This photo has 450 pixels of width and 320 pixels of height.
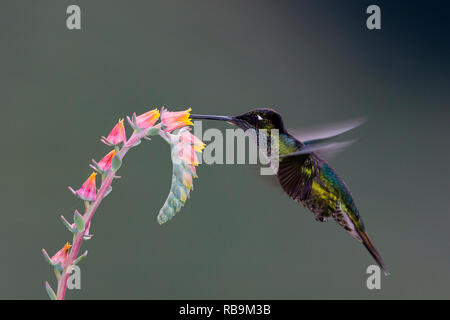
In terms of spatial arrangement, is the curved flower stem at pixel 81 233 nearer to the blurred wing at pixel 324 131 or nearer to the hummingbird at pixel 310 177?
the hummingbird at pixel 310 177

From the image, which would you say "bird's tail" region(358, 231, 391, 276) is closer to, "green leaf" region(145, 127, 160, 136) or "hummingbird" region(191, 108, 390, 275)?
"hummingbird" region(191, 108, 390, 275)

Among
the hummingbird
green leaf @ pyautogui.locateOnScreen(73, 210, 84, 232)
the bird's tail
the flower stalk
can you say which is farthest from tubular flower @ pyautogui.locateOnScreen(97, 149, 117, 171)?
the bird's tail

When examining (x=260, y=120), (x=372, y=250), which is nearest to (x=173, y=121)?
(x=260, y=120)

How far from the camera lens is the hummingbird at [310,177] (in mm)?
1418

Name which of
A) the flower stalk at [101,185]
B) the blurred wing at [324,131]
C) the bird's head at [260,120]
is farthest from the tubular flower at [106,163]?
the blurred wing at [324,131]

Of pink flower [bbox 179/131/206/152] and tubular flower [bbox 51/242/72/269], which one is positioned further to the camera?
pink flower [bbox 179/131/206/152]

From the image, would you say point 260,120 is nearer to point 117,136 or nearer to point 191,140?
point 191,140

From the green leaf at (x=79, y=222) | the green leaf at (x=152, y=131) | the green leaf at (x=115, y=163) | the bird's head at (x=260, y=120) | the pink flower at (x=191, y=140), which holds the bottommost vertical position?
the green leaf at (x=79, y=222)

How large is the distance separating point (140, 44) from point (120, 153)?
306 centimetres

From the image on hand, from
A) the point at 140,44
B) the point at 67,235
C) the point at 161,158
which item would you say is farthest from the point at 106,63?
the point at 67,235

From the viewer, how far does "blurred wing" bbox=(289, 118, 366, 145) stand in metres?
1.41

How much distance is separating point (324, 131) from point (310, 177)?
0.47 feet

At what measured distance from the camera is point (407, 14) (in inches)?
170

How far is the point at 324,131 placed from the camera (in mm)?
1461
